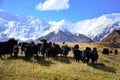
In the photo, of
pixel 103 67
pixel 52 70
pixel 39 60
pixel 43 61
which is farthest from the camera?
pixel 103 67

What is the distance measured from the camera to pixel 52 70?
61875mm

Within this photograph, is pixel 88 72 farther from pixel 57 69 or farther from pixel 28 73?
pixel 28 73

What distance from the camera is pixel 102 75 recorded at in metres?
63.8

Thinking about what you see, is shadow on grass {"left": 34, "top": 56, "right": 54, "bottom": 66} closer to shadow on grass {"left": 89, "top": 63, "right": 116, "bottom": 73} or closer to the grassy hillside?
the grassy hillside

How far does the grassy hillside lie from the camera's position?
184 ft

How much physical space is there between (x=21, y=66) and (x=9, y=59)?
738cm

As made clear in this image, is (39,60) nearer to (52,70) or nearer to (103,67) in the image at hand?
(52,70)

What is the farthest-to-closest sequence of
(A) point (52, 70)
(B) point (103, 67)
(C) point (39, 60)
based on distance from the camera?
(B) point (103, 67), (C) point (39, 60), (A) point (52, 70)

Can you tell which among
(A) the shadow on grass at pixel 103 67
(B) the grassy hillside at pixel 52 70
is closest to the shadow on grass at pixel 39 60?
(B) the grassy hillside at pixel 52 70

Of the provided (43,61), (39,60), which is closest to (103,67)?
(43,61)

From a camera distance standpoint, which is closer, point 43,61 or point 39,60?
point 43,61

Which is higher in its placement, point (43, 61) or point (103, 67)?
point (43, 61)

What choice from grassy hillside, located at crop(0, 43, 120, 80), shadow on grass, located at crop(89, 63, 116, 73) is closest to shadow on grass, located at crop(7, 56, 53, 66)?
Result: grassy hillside, located at crop(0, 43, 120, 80)

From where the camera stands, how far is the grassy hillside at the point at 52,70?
56.1 metres
